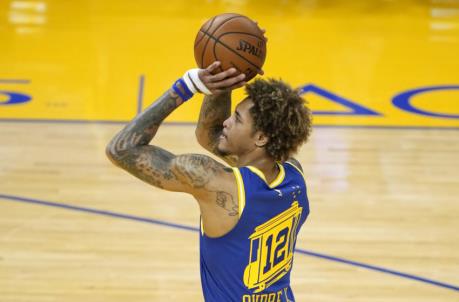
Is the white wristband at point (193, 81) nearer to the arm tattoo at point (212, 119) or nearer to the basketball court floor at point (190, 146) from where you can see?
the arm tattoo at point (212, 119)

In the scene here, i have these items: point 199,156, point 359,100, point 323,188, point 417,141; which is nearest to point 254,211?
point 199,156

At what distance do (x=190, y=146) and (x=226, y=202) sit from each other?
4897 mm

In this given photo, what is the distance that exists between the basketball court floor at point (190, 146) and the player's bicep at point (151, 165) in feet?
8.07

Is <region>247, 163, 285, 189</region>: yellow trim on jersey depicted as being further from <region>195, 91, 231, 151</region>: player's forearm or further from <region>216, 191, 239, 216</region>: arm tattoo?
<region>195, 91, 231, 151</region>: player's forearm

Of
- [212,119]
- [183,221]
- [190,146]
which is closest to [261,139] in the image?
[212,119]

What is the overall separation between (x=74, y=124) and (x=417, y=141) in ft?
12.3

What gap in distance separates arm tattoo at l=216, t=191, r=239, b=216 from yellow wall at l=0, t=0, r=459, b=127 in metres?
5.73

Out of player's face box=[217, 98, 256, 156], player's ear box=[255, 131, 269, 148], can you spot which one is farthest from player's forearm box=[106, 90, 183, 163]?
player's ear box=[255, 131, 269, 148]

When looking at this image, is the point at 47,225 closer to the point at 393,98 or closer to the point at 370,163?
the point at 370,163

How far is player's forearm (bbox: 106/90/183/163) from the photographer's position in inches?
130

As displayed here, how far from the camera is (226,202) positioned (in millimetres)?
3219

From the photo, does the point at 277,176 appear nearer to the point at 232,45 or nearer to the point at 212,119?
the point at 212,119

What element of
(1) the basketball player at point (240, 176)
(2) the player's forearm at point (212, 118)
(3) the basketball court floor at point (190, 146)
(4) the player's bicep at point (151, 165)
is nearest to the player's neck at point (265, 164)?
(1) the basketball player at point (240, 176)

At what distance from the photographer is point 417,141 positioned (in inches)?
332
